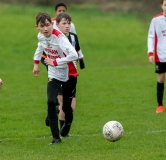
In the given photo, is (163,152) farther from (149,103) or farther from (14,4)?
(14,4)

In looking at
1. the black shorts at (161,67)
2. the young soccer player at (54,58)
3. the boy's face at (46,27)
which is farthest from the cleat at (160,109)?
the boy's face at (46,27)

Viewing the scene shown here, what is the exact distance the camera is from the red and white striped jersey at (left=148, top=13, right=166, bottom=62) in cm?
1176

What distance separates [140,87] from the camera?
16.4 metres

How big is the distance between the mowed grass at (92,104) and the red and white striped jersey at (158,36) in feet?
3.74

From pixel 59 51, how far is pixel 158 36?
352 centimetres

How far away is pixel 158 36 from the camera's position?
1187cm

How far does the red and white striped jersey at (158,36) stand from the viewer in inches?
463

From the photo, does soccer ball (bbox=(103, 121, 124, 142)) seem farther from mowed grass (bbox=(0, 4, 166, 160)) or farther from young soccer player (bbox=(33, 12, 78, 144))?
young soccer player (bbox=(33, 12, 78, 144))

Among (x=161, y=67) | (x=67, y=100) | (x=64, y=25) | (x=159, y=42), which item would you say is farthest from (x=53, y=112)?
(x=159, y=42)

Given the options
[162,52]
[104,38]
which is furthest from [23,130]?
[104,38]

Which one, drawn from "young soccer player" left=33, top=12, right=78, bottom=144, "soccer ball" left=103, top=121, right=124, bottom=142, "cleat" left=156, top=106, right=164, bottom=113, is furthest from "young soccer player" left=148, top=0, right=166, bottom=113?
"soccer ball" left=103, top=121, right=124, bottom=142

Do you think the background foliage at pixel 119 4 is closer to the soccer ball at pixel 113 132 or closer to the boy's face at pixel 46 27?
the boy's face at pixel 46 27

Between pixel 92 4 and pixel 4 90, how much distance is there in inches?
930

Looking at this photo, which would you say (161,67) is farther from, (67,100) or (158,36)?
(67,100)
